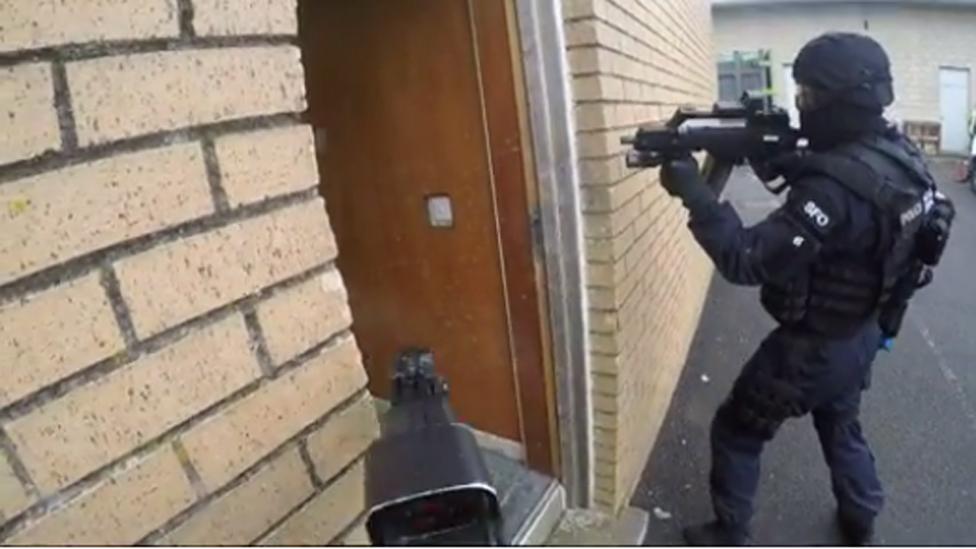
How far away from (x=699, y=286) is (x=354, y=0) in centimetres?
374

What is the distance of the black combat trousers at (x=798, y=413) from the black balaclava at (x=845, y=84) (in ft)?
2.49

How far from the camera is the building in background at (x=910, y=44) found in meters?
16.2

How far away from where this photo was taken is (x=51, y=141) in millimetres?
759

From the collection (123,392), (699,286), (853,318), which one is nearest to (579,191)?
(853,318)

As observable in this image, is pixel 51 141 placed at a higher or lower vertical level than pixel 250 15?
lower

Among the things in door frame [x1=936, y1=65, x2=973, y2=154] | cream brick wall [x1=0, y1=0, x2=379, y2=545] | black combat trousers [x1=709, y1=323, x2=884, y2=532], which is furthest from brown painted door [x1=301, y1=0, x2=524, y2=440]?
door frame [x1=936, y1=65, x2=973, y2=154]

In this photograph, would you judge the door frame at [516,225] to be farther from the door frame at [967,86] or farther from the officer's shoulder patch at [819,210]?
the door frame at [967,86]

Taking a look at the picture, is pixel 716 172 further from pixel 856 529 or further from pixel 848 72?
pixel 856 529

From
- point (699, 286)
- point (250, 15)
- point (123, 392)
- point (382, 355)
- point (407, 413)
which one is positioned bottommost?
point (699, 286)

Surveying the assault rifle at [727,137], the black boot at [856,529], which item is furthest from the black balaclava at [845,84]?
the black boot at [856,529]

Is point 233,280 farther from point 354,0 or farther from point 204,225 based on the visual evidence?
point 354,0

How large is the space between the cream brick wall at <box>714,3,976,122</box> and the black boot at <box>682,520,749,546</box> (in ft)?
54.0

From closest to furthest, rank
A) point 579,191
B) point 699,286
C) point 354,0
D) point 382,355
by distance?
point 579,191 < point 354,0 < point 382,355 < point 699,286

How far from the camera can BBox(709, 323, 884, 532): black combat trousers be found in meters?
2.40
